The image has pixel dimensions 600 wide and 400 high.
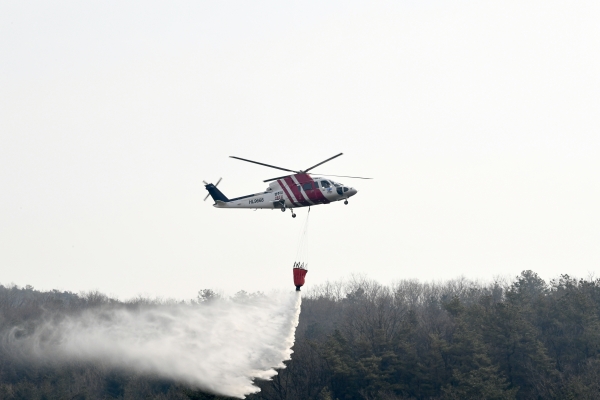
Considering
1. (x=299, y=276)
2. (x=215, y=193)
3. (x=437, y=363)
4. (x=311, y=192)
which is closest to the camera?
(x=299, y=276)

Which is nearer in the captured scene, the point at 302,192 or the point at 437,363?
the point at 302,192

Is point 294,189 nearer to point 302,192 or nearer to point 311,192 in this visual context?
point 302,192

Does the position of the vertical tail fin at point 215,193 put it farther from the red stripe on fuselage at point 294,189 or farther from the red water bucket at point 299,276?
the red water bucket at point 299,276

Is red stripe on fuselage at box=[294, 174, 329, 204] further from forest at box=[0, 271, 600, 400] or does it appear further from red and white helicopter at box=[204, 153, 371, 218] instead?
forest at box=[0, 271, 600, 400]

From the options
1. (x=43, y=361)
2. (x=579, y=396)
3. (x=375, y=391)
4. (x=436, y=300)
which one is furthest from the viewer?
(x=436, y=300)

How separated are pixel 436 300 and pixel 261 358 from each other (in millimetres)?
75183

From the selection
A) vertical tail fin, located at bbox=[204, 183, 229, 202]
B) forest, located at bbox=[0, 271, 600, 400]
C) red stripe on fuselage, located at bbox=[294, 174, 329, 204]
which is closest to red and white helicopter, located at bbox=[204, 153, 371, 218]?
red stripe on fuselage, located at bbox=[294, 174, 329, 204]

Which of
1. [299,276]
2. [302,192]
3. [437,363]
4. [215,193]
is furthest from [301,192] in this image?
[437,363]

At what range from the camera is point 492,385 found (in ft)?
224

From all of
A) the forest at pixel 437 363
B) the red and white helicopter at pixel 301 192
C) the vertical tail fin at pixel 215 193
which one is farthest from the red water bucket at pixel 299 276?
the forest at pixel 437 363

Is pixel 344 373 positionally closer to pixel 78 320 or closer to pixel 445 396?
pixel 445 396

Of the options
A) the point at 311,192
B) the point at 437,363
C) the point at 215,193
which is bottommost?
the point at 437,363

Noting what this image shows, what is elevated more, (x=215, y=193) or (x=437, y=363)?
(x=215, y=193)

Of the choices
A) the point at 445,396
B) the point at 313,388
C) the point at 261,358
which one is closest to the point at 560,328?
the point at 445,396
